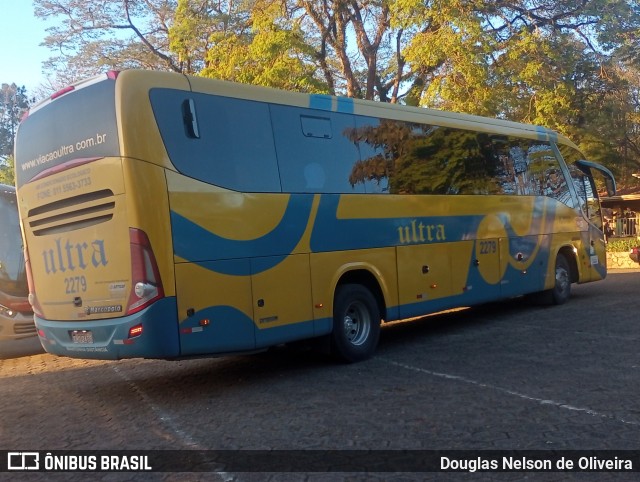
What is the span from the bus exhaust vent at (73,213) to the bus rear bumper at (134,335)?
1052 millimetres

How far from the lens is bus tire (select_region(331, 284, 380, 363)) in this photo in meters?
8.20

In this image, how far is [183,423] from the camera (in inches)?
241

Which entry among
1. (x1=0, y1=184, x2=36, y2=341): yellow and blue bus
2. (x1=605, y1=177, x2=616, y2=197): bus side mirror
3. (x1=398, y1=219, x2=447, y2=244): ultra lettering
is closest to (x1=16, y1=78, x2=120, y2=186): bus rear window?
(x1=0, y1=184, x2=36, y2=341): yellow and blue bus

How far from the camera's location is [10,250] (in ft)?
36.2

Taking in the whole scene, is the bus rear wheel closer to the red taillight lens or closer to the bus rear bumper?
the bus rear bumper

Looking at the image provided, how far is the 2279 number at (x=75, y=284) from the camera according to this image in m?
6.95

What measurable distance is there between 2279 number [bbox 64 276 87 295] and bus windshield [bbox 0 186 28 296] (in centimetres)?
410

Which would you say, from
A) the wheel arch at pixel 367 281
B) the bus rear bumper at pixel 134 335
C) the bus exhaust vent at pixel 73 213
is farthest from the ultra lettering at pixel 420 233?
the bus exhaust vent at pixel 73 213

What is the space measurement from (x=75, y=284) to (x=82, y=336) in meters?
0.57

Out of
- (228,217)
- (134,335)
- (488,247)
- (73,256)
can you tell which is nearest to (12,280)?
(73,256)

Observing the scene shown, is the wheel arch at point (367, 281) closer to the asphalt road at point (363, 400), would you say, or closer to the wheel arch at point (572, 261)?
the asphalt road at point (363, 400)

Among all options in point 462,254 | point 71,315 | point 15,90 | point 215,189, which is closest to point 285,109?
point 215,189

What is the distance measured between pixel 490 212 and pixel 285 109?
15.4 feet

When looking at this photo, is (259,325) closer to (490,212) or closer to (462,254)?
(462,254)
